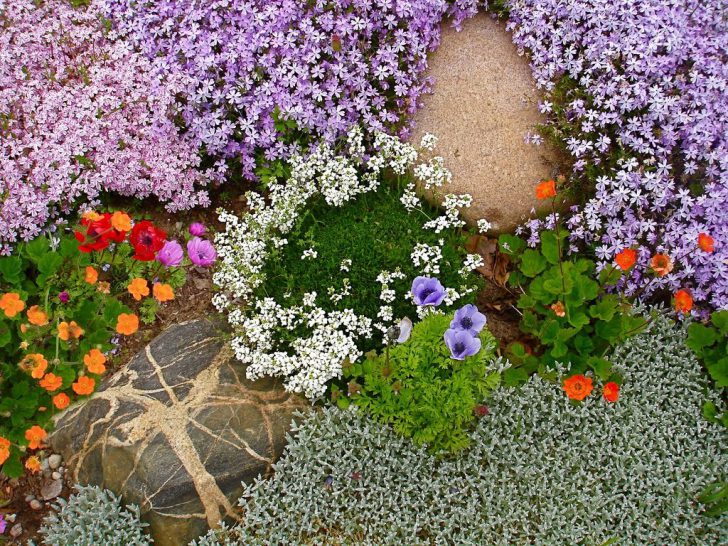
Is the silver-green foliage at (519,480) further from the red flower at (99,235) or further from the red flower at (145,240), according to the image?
the red flower at (99,235)

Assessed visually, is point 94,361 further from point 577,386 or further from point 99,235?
point 577,386

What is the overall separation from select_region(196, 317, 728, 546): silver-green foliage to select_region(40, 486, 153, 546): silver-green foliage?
0.52m

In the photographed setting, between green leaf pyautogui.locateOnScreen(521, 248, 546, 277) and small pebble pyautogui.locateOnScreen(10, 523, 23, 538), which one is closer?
small pebble pyautogui.locateOnScreen(10, 523, 23, 538)

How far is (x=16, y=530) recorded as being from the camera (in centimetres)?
425

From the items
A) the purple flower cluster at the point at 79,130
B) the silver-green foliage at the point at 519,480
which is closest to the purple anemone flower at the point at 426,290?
the silver-green foliage at the point at 519,480

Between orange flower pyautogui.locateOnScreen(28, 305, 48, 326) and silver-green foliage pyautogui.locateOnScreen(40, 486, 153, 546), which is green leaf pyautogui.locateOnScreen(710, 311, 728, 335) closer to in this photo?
silver-green foliage pyautogui.locateOnScreen(40, 486, 153, 546)

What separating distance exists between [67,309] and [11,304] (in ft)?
1.82

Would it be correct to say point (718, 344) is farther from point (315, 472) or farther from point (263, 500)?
point (263, 500)

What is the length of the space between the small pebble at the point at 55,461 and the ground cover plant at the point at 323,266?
1.55 meters

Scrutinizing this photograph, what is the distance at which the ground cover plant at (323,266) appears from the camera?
4.13 metres

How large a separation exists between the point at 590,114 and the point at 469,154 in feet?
3.08

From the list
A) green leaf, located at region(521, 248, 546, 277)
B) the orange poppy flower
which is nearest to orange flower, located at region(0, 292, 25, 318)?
the orange poppy flower

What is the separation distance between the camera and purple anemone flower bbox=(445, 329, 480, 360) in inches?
124

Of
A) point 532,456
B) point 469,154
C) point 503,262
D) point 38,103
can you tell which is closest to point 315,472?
point 532,456
